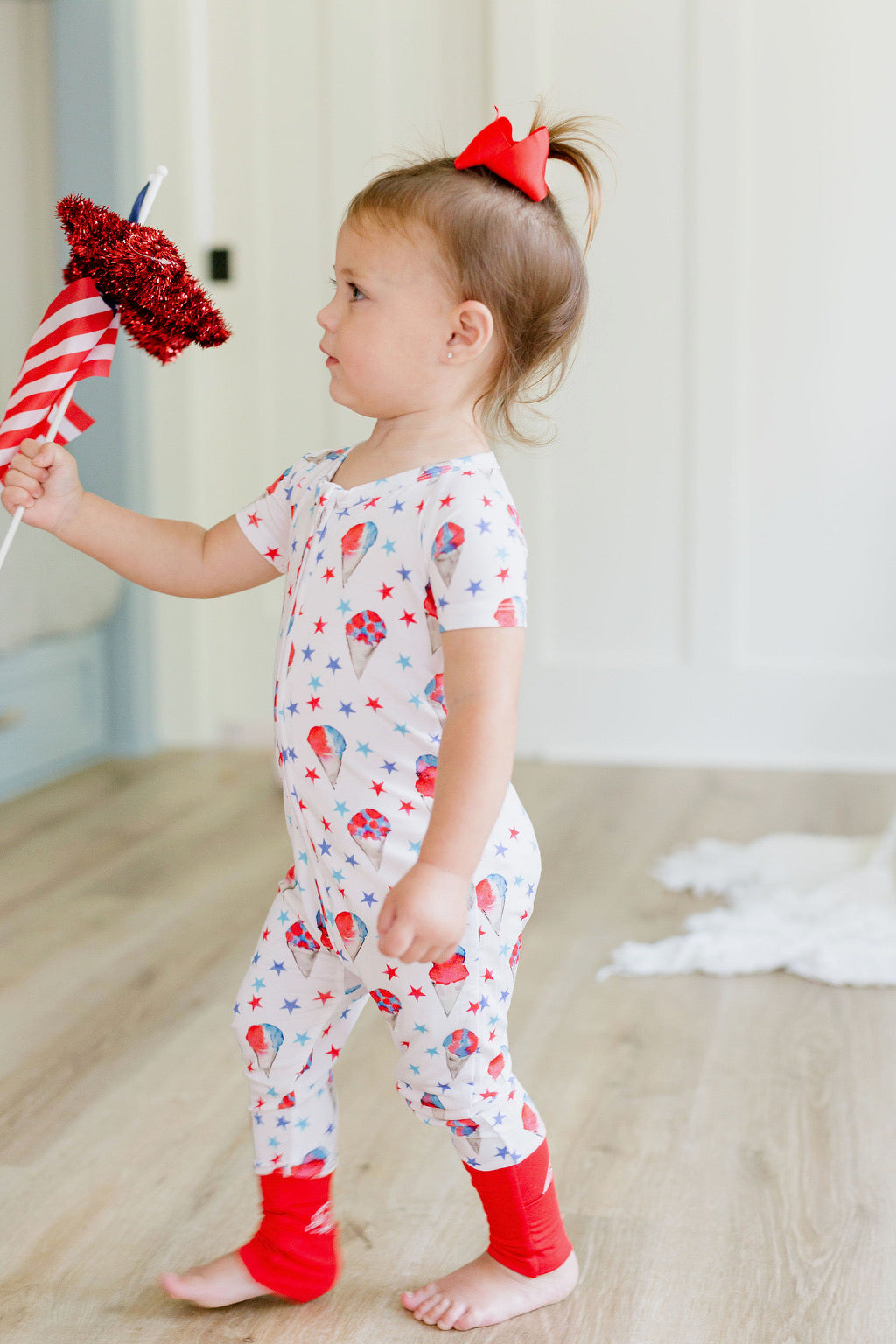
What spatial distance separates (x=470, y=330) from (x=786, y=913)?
119 cm

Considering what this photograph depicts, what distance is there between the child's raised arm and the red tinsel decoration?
0.12m

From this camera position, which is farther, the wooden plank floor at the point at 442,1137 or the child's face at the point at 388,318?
the wooden plank floor at the point at 442,1137

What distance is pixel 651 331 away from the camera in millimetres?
2797

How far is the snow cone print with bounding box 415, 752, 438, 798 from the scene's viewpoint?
0.89m

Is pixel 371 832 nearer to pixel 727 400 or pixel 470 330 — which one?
pixel 470 330

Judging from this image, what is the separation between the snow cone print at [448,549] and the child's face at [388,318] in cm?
12

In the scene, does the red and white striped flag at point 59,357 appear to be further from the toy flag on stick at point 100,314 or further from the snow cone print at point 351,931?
the snow cone print at point 351,931

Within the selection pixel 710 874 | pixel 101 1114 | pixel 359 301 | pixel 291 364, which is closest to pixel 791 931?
pixel 710 874

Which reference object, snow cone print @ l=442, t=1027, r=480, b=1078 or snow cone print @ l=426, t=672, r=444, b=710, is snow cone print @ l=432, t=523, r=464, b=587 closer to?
snow cone print @ l=426, t=672, r=444, b=710

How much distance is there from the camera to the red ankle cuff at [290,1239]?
38.9 inches

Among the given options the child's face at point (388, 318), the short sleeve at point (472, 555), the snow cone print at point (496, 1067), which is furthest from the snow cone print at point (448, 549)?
the snow cone print at point (496, 1067)

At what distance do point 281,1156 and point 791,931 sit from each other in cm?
97

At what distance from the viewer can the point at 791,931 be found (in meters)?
1.76

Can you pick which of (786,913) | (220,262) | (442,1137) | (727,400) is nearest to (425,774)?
(442,1137)
